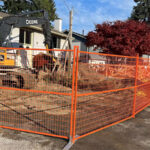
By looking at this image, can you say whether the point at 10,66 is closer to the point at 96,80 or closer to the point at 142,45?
the point at 96,80

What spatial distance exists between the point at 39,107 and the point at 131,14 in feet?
108

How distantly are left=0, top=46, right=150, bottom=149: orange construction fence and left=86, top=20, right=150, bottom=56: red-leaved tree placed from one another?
6.25 metres

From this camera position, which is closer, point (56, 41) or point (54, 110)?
point (54, 110)

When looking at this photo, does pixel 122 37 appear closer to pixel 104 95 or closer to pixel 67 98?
pixel 104 95

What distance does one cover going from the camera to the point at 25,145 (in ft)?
11.4

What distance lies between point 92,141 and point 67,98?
4.15m

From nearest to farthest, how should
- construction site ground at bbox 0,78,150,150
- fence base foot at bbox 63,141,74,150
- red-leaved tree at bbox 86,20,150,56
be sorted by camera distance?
fence base foot at bbox 63,141,74,150 < construction site ground at bbox 0,78,150,150 < red-leaved tree at bbox 86,20,150,56

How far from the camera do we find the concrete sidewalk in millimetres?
3460

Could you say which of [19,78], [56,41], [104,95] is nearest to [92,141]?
[104,95]

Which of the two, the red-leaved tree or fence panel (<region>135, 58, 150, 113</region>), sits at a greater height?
the red-leaved tree

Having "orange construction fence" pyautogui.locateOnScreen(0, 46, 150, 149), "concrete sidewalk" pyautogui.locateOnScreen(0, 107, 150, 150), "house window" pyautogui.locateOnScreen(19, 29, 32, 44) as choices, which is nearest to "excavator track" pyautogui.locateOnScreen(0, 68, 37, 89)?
"orange construction fence" pyautogui.locateOnScreen(0, 46, 150, 149)

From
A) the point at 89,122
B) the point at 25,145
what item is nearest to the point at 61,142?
the point at 25,145

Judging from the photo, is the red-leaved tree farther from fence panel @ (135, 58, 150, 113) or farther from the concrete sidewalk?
the concrete sidewalk

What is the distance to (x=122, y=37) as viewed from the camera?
1417 cm
